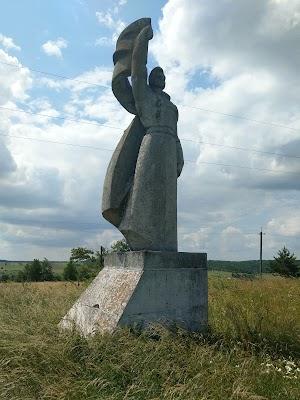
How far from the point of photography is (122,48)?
6602mm

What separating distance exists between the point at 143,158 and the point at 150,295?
1783 millimetres

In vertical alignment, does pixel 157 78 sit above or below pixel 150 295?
above

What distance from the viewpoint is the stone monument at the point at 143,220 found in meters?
5.43

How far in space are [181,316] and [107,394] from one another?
225cm

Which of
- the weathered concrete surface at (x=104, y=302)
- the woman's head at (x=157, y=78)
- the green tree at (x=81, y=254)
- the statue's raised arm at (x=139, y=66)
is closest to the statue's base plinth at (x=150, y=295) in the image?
the weathered concrete surface at (x=104, y=302)

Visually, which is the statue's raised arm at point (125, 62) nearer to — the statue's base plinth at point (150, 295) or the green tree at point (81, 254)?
the statue's base plinth at point (150, 295)

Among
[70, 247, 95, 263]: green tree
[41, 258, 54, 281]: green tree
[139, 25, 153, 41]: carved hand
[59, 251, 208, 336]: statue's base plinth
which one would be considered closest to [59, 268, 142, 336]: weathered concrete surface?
[59, 251, 208, 336]: statue's base plinth

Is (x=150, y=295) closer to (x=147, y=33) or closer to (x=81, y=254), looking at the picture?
(x=147, y=33)

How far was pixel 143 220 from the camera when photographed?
19.5ft

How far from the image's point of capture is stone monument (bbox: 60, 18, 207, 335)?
543cm

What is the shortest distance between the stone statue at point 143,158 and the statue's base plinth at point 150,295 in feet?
1.20

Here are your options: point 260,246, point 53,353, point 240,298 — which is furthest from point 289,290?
point 260,246

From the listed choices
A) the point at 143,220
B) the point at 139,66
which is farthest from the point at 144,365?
the point at 139,66

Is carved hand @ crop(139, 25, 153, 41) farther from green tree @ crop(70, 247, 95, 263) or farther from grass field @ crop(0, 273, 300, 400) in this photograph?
green tree @ crop(70, 247, 95, 263)
